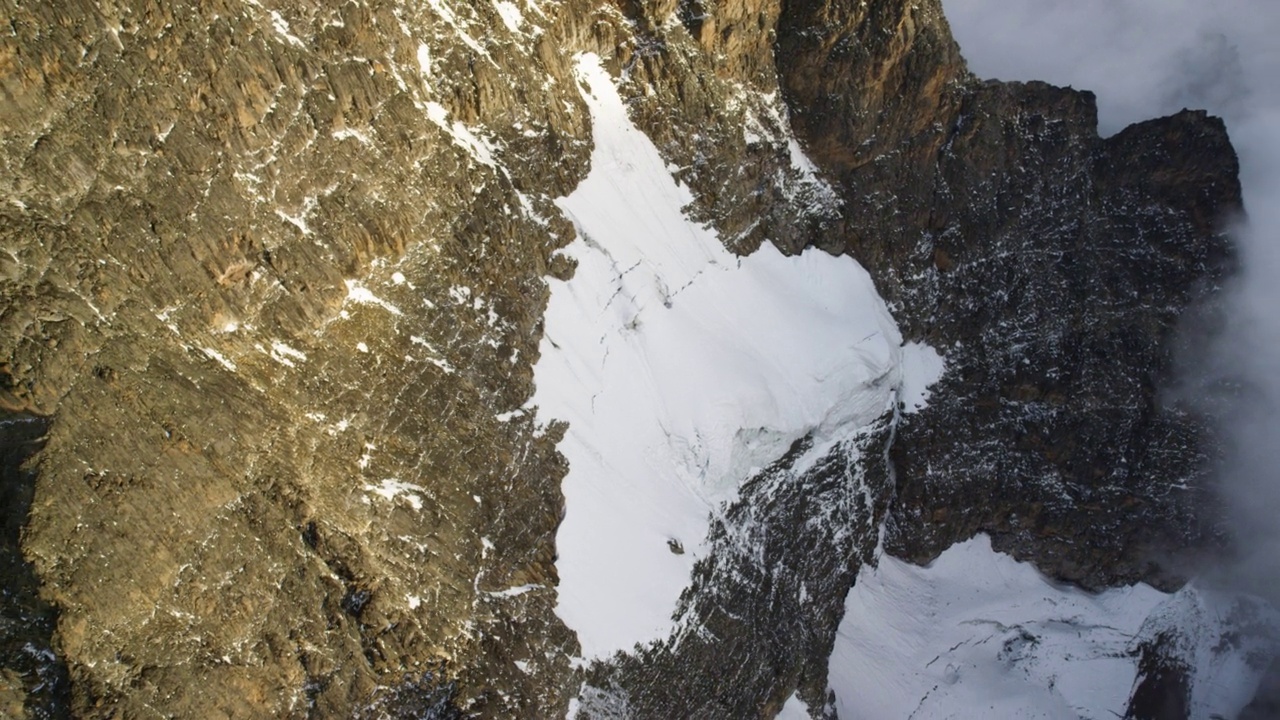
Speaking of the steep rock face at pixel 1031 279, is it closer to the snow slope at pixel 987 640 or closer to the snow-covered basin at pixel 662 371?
the snow slope at pixel 987 640

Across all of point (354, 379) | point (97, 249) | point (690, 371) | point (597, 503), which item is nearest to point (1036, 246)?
point (690, 371)

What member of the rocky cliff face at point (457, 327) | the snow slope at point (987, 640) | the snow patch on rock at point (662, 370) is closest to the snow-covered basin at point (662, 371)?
the snow patch on rock at point (662, 370)

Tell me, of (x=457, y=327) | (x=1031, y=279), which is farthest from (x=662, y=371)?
(x=1031, y=279)

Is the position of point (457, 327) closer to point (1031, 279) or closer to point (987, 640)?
point (1031, 279)

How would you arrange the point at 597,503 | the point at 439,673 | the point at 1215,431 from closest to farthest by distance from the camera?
the point at 439,673
the point at 597,503
the point at 1215,431

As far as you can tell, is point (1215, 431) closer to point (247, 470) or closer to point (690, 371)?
point (690, 371)

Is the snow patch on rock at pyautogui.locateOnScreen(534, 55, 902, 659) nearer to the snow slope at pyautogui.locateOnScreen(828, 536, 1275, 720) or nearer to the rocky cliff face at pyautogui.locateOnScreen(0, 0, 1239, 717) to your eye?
the rocky cliff face at pyautogui.locateOnScreen(0, 0, 1239, 717)

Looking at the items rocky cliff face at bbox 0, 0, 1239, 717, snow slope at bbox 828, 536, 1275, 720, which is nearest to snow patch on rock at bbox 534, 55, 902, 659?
rocky cliff face at bbox 0, 0, 1239, 717
